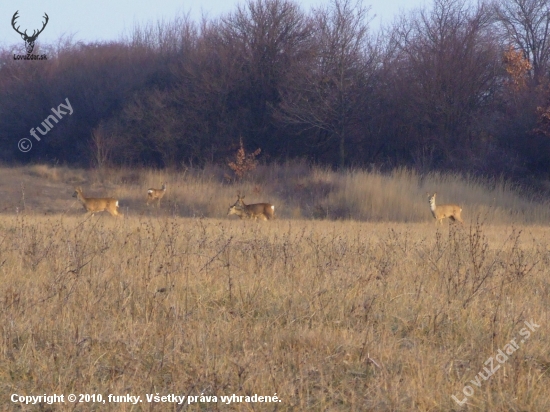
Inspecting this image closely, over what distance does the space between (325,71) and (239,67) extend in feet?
15.2

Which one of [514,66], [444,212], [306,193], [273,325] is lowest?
[306,193]

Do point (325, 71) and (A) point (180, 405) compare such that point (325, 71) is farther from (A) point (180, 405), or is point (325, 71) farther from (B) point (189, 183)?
(A) point (180, 405)

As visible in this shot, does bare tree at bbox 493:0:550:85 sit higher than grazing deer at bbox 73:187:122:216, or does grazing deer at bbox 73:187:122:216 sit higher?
bare tree at bbox 493:0:550:85

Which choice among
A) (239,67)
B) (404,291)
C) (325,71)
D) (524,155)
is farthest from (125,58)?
(404,291)

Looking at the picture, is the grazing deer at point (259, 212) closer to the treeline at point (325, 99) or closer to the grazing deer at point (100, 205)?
the grazing deer at point (100, 205)

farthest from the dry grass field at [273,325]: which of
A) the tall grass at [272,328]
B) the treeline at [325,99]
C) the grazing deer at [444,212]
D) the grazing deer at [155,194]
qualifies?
the treeline at [325,99]

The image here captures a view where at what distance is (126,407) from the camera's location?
174 inches

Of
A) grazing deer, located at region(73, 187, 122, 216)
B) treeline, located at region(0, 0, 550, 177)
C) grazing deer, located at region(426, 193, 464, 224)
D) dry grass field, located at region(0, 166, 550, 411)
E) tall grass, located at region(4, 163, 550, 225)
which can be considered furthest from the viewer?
treeline, located at region(0, 0, 550, 177)

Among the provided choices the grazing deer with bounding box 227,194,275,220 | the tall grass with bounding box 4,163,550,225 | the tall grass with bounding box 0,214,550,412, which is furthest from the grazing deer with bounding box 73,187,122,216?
the tall grass with bounding box 0,214,550,412

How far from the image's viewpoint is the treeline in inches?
1203

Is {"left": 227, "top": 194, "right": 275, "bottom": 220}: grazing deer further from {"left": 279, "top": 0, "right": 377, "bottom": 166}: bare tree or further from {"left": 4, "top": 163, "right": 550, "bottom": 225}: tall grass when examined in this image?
{"left": 279, "top": 0, "right": 377, "bottom": 166}: bare tree

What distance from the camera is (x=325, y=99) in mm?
31031

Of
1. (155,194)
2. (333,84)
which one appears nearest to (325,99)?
(333,84)

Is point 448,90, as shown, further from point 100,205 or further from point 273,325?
point 273,325
